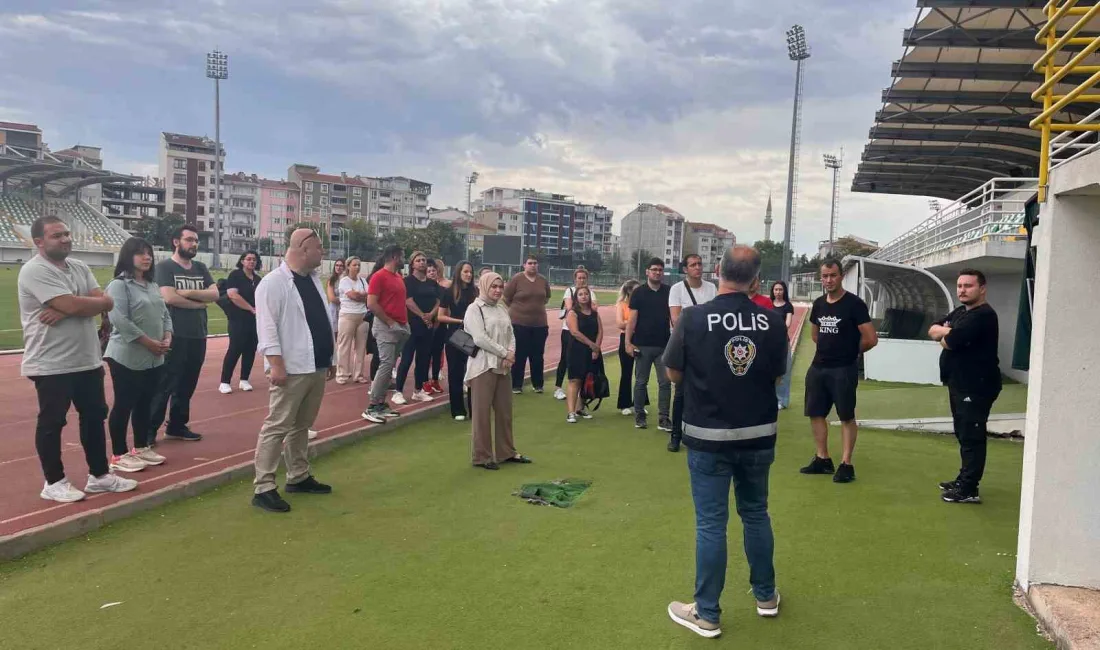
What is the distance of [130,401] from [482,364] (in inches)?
109

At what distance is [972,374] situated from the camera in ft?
17.4

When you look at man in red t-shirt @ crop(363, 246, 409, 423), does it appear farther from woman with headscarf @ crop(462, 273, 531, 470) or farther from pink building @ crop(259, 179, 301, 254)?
pink building @ crop(259, 179, 301, 254)

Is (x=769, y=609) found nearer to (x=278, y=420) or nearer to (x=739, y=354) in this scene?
(x=739, y=354)

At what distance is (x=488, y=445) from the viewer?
6215 mm

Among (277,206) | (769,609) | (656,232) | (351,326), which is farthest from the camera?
(656,232)

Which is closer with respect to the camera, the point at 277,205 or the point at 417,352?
the point at 417,352

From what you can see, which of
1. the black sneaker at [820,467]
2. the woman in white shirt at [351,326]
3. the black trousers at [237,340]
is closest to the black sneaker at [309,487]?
the black sneaker at [820,467]

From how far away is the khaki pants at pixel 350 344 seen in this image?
404 inches

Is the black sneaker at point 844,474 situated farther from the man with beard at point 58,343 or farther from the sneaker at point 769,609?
the man with beard at point 58,343

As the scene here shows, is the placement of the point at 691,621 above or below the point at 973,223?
below

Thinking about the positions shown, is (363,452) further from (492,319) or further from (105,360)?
(105,360)

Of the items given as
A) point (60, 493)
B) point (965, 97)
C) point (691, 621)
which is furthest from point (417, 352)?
point (965, 97)

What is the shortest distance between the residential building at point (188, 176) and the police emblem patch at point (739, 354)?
351 feet

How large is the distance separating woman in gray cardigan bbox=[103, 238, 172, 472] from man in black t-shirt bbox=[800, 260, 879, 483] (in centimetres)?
523
